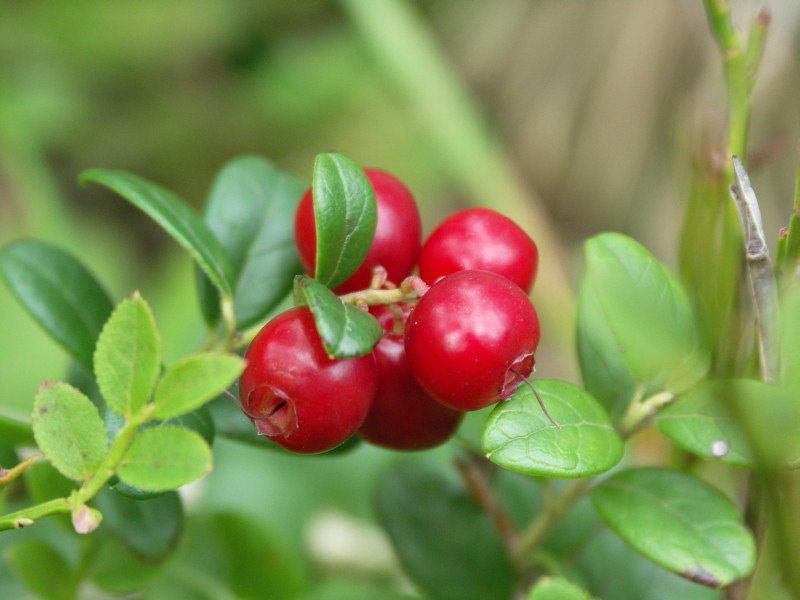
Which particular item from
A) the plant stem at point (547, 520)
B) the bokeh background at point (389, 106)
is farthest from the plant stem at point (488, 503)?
the bokeh background at point (389, 106)

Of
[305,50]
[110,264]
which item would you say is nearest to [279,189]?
[110,264]

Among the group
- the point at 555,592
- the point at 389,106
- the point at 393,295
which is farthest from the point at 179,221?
the point at 389,106

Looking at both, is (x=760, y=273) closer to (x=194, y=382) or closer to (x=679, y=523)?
(x=679, y=523)

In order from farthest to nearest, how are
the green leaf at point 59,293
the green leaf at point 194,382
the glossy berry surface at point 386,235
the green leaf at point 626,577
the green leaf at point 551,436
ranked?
the green leaf at point 626,577 < the green leaf at point 59,293 < the glossy berry surface at point 386,235 < the green leaf at point 551,436 < the green leaf at point 194,382

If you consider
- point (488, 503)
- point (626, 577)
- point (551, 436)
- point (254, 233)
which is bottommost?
point (626, 577)

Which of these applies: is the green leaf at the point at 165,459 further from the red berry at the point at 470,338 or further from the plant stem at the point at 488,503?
the plant stem at the point at 488,503

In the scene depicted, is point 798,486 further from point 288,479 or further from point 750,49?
point 288,479
